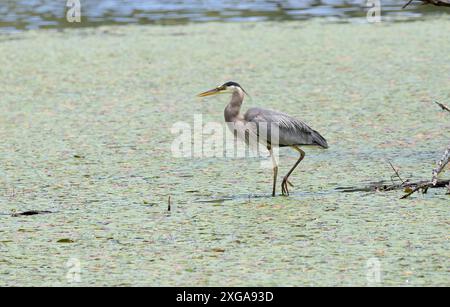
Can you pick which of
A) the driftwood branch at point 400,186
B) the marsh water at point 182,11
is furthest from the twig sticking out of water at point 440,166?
the marsh water at point 182,11

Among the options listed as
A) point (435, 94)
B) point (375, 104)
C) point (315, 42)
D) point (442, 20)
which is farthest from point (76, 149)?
point (442, 20)

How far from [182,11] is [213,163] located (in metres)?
6.95

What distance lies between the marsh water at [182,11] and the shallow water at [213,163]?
3.79 feet

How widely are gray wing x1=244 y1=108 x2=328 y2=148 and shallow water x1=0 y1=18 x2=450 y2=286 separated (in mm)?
212

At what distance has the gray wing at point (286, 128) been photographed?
4.88 meters

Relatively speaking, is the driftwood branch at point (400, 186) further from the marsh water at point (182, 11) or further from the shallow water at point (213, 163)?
the marsh water at point (182, 11)

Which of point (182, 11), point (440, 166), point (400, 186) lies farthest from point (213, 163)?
point (182, 11)

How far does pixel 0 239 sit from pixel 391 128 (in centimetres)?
288

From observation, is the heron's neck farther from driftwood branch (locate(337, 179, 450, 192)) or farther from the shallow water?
driftwood branch (locate(337, 179, 450, 192))

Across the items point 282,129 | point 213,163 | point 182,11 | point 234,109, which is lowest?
point 213,163

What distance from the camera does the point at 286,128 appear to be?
16.0ft

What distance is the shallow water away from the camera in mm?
3662

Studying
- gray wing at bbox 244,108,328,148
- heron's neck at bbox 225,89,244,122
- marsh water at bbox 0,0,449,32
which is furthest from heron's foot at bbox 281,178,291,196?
marsh water at bbox 0,0,449,32

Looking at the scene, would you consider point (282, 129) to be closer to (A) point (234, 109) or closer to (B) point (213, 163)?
(A) point (234, 109)
